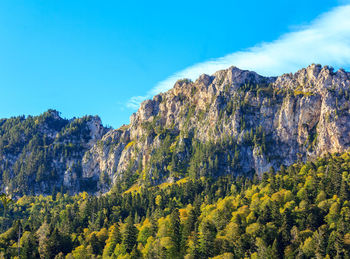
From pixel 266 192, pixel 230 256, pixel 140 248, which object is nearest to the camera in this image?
pixel 230 256

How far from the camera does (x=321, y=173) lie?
19725cm

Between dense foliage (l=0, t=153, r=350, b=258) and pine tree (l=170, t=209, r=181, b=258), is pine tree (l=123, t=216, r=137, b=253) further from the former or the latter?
pine tree (l=170, t=209, r=181, b=258)

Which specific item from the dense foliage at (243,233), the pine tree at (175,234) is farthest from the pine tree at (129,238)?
the pine tree at (175,234)

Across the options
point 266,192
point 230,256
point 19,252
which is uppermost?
point 266,192

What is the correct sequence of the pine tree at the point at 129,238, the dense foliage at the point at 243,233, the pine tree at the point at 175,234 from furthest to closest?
the pine tree at the point at 129,238 < the pine tree at the point at 175,234 < the dense foliage at the point at 243,233

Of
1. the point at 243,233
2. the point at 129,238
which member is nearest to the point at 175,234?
the point at 129,238

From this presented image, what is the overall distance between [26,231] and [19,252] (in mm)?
26311

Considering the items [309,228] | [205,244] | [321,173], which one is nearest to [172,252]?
[205,244]

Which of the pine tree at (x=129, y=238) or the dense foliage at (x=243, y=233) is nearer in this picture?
the dense foliage at (x=243, y=233)

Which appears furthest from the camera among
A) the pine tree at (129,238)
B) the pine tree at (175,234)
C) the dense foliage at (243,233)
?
the pine tree at (129,238)

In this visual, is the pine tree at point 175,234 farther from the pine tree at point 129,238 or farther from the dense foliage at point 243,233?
the pine tree at point 129,238

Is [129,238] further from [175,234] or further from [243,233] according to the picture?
[243,233]

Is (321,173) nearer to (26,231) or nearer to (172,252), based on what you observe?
(172,252)

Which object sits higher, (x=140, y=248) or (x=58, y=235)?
(x=58, y=235)
